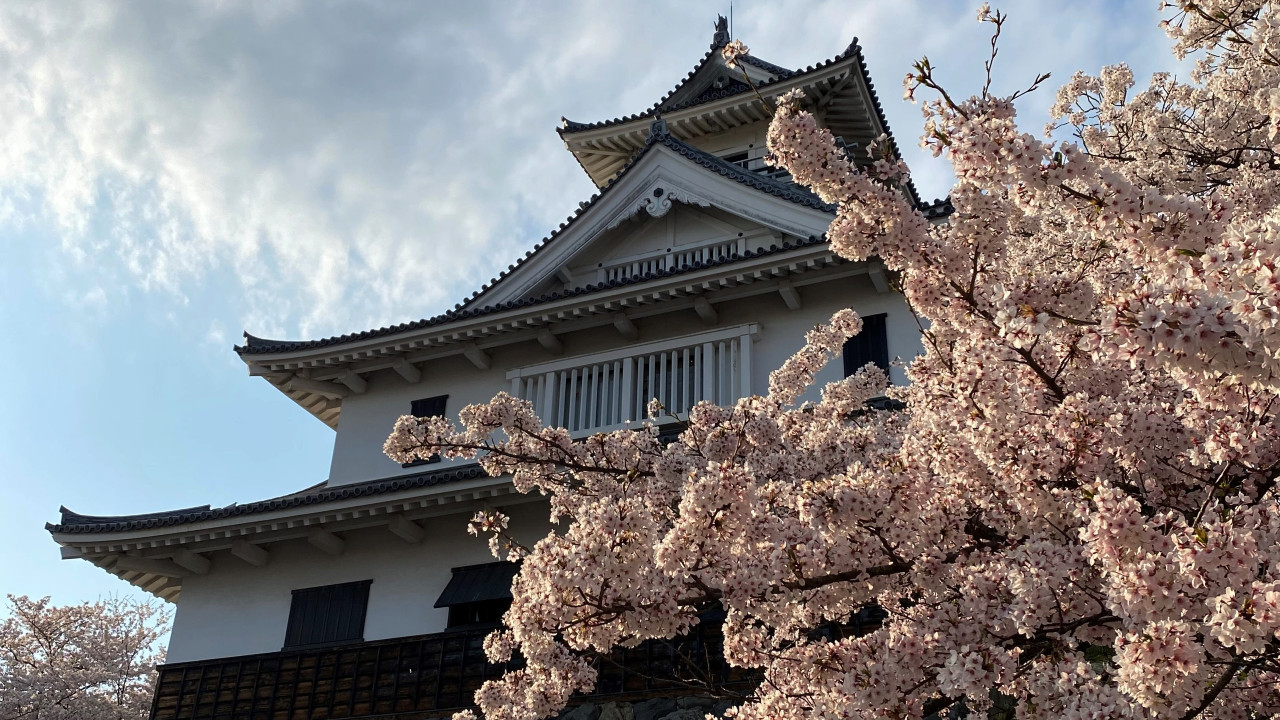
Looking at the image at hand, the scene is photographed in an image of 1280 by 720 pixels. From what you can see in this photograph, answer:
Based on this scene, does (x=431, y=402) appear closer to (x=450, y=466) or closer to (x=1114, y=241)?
(x=450, y=466)

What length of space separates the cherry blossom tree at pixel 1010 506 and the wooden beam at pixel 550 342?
8066 mm

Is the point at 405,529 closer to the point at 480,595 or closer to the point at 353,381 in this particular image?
the point at 480,595

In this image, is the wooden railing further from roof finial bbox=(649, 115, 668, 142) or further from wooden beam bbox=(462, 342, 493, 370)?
roof finial bbox=(649, 115, 668, 142)

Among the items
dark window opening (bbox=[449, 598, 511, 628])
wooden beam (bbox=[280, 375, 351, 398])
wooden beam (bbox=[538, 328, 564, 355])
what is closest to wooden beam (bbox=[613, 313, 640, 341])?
wooden beam (bbox=[538, 328, 564, 355])

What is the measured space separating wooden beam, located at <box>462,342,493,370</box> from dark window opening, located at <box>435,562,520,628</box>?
3362 mm

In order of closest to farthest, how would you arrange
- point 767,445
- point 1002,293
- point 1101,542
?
point 1101,542, point 1002,293, point 767,445

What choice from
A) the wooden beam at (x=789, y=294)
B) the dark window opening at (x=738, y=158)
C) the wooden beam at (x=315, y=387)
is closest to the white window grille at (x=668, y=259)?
the wooden beam at (x=789, y=294)

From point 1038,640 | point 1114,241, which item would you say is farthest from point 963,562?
point 1114,241

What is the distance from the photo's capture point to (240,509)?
40.7 feet

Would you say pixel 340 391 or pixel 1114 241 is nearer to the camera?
pixel 1114 241

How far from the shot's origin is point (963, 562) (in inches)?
197

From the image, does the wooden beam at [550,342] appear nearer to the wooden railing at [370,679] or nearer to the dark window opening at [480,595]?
the dark window opening at [480,595]

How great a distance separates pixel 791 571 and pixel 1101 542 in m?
1.56

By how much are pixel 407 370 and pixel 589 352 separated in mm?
2853
